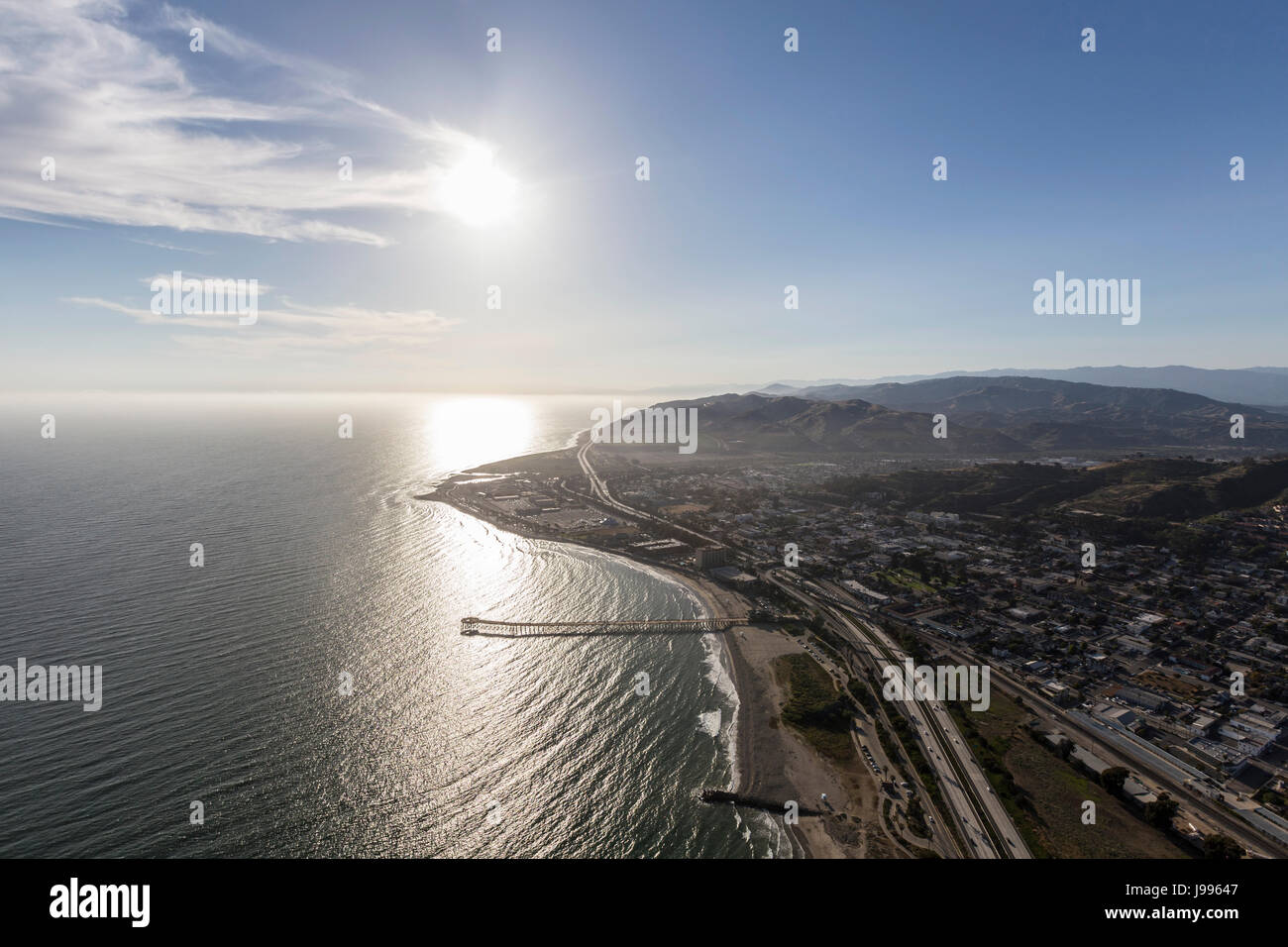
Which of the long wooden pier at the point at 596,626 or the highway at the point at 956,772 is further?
the long wooden pier at the point at 596,626

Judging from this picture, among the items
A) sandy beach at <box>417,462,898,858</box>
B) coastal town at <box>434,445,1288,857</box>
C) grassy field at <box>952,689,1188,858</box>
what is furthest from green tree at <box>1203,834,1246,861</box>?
sandy beach at <box>417,462,898,858</box>

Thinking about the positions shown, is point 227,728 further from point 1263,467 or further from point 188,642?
point 1263,467

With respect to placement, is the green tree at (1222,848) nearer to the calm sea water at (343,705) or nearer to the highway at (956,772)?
the highway at (956,772)

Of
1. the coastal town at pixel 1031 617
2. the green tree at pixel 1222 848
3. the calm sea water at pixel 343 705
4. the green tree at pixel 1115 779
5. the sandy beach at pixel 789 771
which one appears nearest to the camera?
the green tree at pixel 1222 848

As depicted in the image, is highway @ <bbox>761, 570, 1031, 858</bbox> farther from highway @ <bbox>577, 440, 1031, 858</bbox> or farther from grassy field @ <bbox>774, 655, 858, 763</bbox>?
grassy field @ <bbox>774, 655, 858, 763</bbox>

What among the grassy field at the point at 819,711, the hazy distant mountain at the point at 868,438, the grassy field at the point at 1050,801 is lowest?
the grassy field at the point at 1050,801

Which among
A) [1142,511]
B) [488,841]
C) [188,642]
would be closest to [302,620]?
[188,642]

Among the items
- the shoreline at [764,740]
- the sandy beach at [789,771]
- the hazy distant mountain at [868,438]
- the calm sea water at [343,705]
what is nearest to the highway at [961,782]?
the sandy beach at [789,771]

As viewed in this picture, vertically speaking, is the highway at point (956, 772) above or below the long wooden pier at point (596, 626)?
below
